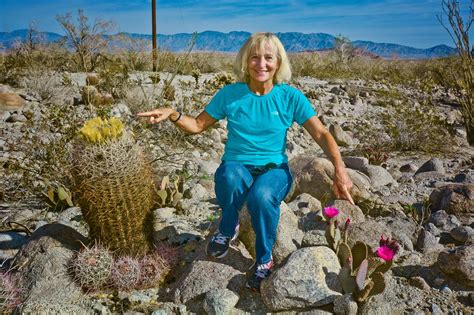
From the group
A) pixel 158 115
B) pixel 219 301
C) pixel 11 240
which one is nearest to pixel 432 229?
Answer: pixel 219 301

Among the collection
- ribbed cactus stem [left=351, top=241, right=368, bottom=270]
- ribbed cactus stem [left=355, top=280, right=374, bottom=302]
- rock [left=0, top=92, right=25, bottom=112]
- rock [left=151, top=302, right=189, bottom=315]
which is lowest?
rock [left=151, top=302, right=189, bottom=315]

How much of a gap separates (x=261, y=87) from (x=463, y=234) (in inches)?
80.7

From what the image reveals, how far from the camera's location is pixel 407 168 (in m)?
6.36

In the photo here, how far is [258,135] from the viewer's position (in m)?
3.28

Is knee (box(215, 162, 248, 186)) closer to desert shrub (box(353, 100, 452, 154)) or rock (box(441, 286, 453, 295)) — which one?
rock (box(441, 286, 453, 295))

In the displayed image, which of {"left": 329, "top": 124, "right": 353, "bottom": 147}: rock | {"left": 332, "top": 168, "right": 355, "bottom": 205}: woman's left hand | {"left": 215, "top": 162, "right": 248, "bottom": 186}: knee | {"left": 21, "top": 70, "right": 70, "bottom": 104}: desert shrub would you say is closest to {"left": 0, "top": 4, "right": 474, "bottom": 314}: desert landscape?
{"left": 332, "top": 168, "right": 355, "bottom": 205}: woman's left hand

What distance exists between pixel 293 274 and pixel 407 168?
4.05m

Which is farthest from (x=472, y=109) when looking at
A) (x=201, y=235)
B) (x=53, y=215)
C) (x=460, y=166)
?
(x=53, y=215)

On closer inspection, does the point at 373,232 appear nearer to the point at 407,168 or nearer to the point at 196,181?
the point at 196,181

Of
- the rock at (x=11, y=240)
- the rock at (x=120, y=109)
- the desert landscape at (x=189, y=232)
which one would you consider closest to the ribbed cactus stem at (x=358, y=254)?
the desert landscape at (x=189, y=232)

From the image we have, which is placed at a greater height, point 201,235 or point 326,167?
point 326,167

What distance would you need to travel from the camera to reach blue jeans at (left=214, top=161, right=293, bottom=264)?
2.96m

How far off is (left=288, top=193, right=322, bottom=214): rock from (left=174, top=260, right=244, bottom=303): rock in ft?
4.20

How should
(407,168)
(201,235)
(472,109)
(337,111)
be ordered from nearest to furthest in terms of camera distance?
(201,235)
(407,168)
(472,109)
(337,111)
